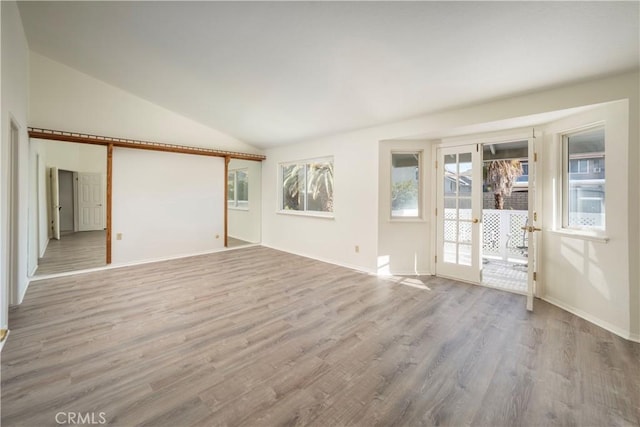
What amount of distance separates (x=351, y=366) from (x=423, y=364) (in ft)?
1.81

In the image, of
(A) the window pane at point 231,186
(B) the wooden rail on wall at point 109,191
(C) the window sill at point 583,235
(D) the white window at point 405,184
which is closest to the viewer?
(C) the window sill at point 583,235

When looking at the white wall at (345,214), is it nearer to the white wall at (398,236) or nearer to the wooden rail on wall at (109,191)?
the white wall at (398,236)

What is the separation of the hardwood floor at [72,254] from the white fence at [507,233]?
24.6 ft

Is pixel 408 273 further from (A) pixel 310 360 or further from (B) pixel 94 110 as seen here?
(B) pixel 94 110

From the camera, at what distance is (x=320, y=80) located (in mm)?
3484

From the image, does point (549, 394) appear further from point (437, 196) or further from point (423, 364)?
point (437, 196)

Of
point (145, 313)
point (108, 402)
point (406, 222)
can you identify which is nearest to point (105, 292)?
point (145, 313)

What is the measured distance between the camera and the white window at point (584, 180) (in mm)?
2955

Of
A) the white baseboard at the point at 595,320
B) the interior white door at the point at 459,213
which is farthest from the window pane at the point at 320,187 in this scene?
the white baseboard at the point at 595,320

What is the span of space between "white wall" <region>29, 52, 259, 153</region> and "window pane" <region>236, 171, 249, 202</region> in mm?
1753

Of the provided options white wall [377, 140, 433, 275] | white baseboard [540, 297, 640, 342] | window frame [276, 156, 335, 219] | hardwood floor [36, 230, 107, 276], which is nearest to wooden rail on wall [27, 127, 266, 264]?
hardwood floor [36, 230, 107, 276]

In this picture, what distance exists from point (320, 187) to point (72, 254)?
17.0ft

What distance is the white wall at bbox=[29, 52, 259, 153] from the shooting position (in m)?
4.41

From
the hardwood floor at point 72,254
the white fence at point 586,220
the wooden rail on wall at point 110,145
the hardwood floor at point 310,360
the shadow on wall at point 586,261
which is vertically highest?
the wooden rail on wall at point 110,145
